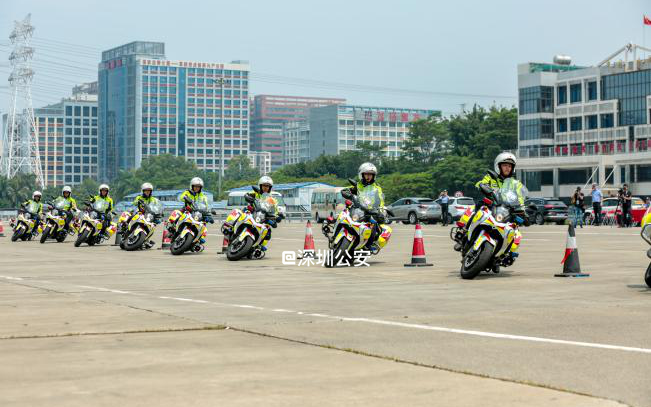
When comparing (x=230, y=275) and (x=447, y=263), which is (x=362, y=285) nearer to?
(x=230, y=275)

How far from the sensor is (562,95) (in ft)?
350

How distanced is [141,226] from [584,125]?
84809mm

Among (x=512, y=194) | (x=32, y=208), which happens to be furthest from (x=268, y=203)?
(x=32, y=208)

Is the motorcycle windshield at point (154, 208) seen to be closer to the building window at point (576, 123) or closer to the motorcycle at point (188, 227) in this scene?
the motorcycle at point (188, 227)

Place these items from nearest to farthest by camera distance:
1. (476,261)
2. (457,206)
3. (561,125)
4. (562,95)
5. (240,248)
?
(476,261) < (240,248) < (457,206) < (562,95) < (561,125)

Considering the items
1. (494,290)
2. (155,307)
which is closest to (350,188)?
(494,290)

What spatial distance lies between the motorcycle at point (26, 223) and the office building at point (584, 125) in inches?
Result: 2432

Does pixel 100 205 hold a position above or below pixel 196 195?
below

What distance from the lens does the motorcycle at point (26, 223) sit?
3528 centimetres

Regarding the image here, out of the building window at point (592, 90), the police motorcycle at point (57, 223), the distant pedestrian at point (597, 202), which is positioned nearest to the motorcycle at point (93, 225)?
the police motorcycle at point (57, 223)

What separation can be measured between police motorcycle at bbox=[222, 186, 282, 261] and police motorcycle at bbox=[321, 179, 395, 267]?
8.05 feet

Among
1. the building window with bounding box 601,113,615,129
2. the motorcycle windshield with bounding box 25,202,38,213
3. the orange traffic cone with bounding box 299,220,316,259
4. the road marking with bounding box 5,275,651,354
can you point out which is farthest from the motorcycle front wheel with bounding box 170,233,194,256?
the building window with bounding box 601,113,615,129

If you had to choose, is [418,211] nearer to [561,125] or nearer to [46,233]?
[46,233]

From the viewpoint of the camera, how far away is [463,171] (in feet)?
347
